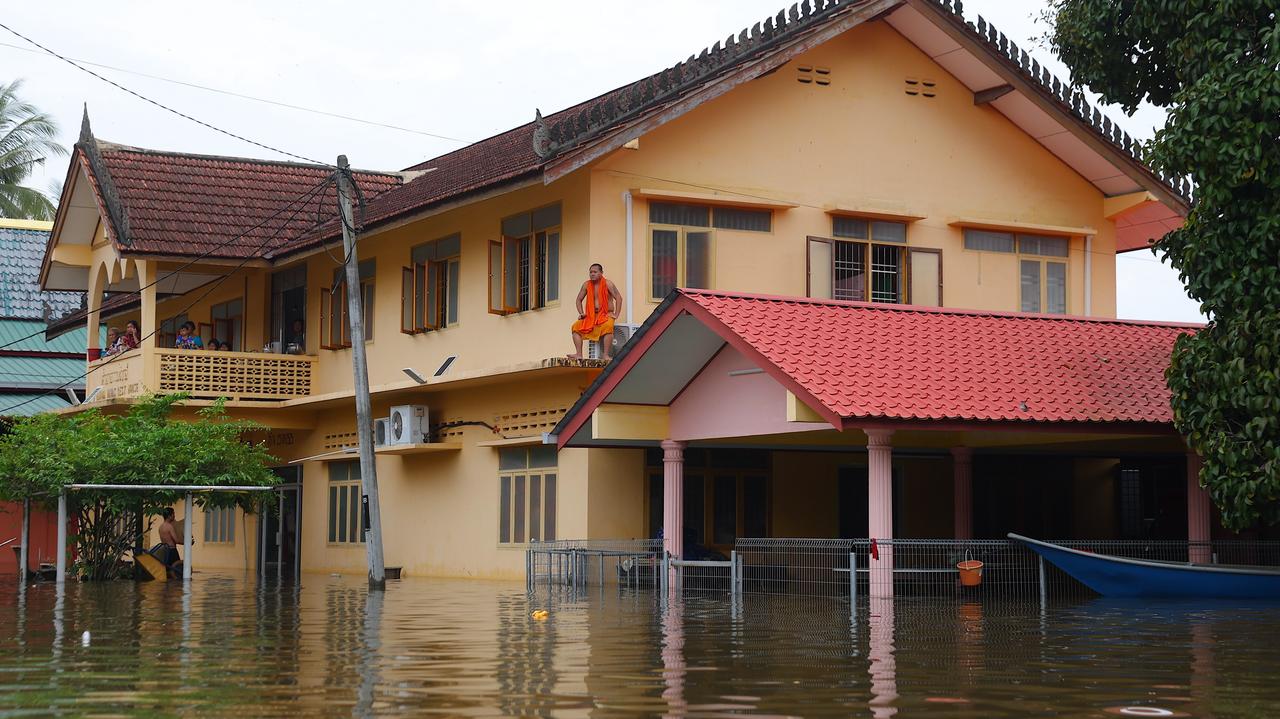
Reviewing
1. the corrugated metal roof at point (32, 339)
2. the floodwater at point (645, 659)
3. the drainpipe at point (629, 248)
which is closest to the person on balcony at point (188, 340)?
the corrugated metal roof at point (32, 339)

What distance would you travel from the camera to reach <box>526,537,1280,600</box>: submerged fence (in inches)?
792

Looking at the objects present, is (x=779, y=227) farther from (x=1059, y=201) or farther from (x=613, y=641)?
(x=613, y=641)

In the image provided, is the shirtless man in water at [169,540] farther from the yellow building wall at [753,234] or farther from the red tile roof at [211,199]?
the red tile roof at [211,199]

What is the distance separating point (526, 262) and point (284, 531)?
39.2 feet

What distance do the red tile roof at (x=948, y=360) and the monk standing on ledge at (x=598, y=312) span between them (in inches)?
131

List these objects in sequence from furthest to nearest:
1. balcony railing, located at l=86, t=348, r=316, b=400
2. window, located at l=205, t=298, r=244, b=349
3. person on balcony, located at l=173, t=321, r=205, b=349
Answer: window, located at l=205, t=298, r=244, b=349 → person on balcony, located at l=173, t=321, r=205, b=349 → balcony railing, located at l=86, t=348, r=316, b=400

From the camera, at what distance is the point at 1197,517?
2228 centimetres

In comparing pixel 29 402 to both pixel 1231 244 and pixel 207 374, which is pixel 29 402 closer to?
pixel 207 374

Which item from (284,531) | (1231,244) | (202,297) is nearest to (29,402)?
(202,297)

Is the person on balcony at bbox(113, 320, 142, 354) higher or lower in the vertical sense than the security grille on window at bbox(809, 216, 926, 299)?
lower

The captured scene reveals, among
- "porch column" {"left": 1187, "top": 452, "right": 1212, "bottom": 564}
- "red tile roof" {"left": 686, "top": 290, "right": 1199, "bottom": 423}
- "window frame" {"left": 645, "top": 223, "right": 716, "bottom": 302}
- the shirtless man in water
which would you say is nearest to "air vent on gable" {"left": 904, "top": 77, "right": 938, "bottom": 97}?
"window frame" {"left": 645, "top": 223, "right": 716, "bottom": 302}

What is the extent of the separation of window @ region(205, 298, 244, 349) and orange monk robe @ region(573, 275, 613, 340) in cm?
1403

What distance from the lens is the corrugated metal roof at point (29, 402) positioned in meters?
40.7

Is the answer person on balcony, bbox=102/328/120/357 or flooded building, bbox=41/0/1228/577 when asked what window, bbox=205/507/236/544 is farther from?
flooded building, bbox=41/0/1228/577
